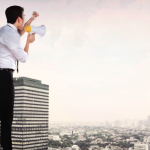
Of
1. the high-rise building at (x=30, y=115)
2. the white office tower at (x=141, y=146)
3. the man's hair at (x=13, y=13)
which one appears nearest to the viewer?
the man's hair at (x=13, y=13)

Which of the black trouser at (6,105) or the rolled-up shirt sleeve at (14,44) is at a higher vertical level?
the rolled-up shirt sleeve at (14,44)

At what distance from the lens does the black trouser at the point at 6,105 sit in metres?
1.70

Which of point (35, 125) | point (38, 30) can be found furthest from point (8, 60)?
point (35, 125)

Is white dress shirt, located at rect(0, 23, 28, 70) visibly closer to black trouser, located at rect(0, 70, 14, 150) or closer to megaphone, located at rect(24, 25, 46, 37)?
black trouser, located at rect(0, 70, 14, 150)

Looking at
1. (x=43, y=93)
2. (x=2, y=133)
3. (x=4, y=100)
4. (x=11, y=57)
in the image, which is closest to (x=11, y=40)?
(x=11, y=57)

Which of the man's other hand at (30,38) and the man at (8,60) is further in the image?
the man's other hand at (30,38)

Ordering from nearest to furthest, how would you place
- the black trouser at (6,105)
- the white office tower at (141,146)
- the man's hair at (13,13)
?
the black trouser at (6,105) → the man's hair at (13,13) → the white office tower at (141,146)

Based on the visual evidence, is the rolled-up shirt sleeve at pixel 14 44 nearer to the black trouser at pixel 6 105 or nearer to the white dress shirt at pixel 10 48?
the white dress shirt at pixel 10 48

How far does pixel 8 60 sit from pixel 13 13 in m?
0.38

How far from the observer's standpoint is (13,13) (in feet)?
6.00

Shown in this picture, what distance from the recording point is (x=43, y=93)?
2911 inches

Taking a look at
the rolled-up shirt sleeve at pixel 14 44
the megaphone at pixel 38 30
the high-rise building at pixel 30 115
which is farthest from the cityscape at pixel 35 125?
the rolled-up shirt sleeve at pixel 14 44

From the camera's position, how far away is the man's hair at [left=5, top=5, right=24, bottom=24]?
182cm

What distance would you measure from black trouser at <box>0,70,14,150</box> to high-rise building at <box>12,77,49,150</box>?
206ft
